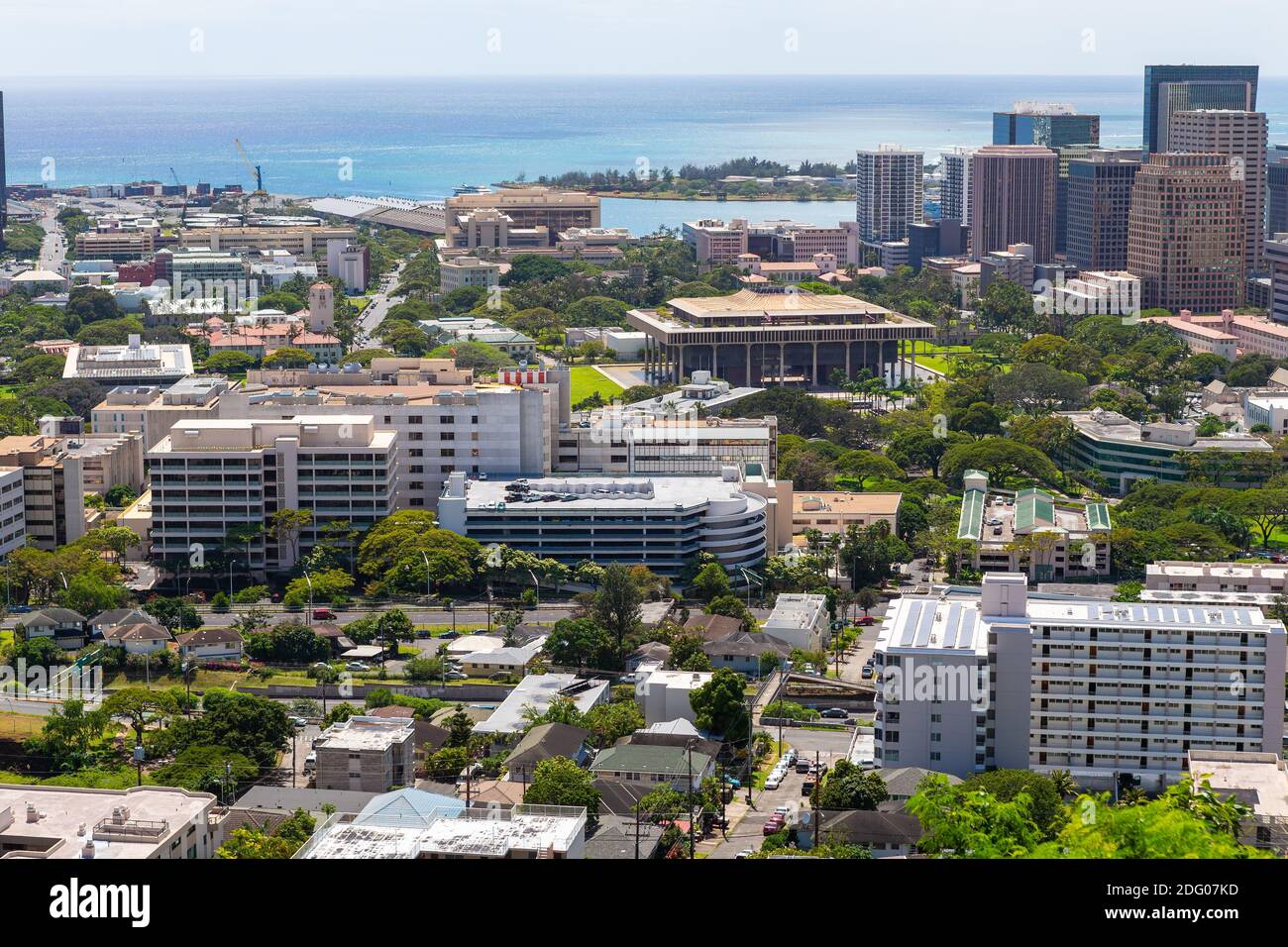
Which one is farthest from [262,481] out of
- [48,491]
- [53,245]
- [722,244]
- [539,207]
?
[53,245]

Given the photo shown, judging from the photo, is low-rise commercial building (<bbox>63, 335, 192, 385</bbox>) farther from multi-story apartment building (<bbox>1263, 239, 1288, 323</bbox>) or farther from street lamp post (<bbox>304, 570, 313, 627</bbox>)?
multi-story apartment building (<bbox>1263, 239, 1288, 323</bbox>)

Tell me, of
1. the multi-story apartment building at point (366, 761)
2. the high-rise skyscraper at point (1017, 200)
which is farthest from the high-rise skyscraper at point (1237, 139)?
the multi-story apartment building at point (366, 761)

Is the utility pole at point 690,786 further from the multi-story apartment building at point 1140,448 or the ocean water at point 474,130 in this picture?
the ocean water at point 474,130

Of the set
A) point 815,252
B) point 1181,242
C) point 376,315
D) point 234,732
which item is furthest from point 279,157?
point 234,732

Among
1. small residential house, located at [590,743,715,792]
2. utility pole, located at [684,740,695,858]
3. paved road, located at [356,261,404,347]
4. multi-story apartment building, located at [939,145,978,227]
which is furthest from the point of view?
multi-story apartment building, located at [939,145,978,227]

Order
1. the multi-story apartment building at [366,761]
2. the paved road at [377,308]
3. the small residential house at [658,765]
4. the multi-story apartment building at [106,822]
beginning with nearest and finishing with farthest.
Answer: the multi-story apartment building at [106,822], the multi-story apartment building at [366,761], the small residential house at [658,765], the paved road at [377,308]

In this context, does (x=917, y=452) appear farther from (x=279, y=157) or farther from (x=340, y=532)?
(x=279, y=157)

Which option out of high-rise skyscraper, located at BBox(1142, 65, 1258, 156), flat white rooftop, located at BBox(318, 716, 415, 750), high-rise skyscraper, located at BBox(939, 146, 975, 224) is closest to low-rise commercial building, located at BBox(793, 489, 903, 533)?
flat white rooftop, located at BBox(318, 716, 415, 750)
